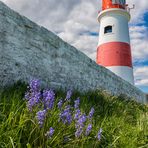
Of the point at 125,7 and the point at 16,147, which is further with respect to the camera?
the point at 125,7

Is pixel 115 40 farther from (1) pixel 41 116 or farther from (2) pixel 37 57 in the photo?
(1) pixel 41 116

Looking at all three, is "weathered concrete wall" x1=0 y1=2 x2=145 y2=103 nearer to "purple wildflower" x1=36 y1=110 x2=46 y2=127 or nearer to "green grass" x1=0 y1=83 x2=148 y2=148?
"green grass" x1=0 y1=83 x2=148 y2=148

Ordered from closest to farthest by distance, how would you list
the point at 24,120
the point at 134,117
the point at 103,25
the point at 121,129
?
the point at 24,120 → the point at 121,129 → the point at 134,117 → the point at 103,25

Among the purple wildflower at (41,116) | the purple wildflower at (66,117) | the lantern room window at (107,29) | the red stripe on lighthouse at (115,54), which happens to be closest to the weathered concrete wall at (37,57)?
the purple wildflower at (66,117)

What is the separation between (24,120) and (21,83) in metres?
2.21

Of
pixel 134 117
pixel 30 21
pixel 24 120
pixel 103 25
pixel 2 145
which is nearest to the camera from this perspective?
pixel 2 145

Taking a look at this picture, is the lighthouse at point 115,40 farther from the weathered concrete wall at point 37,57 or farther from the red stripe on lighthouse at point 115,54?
the weathered concrete wall at point 37,57

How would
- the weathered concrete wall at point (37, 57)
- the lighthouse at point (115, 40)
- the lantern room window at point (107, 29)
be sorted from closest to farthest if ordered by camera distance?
the weathered concrete wall at point (37, 57) → the lighthouse at point (115, 40) → the lantern room window at point (107, 29)

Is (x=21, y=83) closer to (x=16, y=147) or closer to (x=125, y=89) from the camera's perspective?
(x=16, y=147)

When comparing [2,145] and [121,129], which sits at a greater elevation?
[121,129]

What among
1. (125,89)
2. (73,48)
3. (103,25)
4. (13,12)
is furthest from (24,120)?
(103,25)

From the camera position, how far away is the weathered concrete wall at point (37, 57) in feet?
18.2

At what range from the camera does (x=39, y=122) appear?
304 cm

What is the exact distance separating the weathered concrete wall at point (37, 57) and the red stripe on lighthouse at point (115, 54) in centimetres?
911
